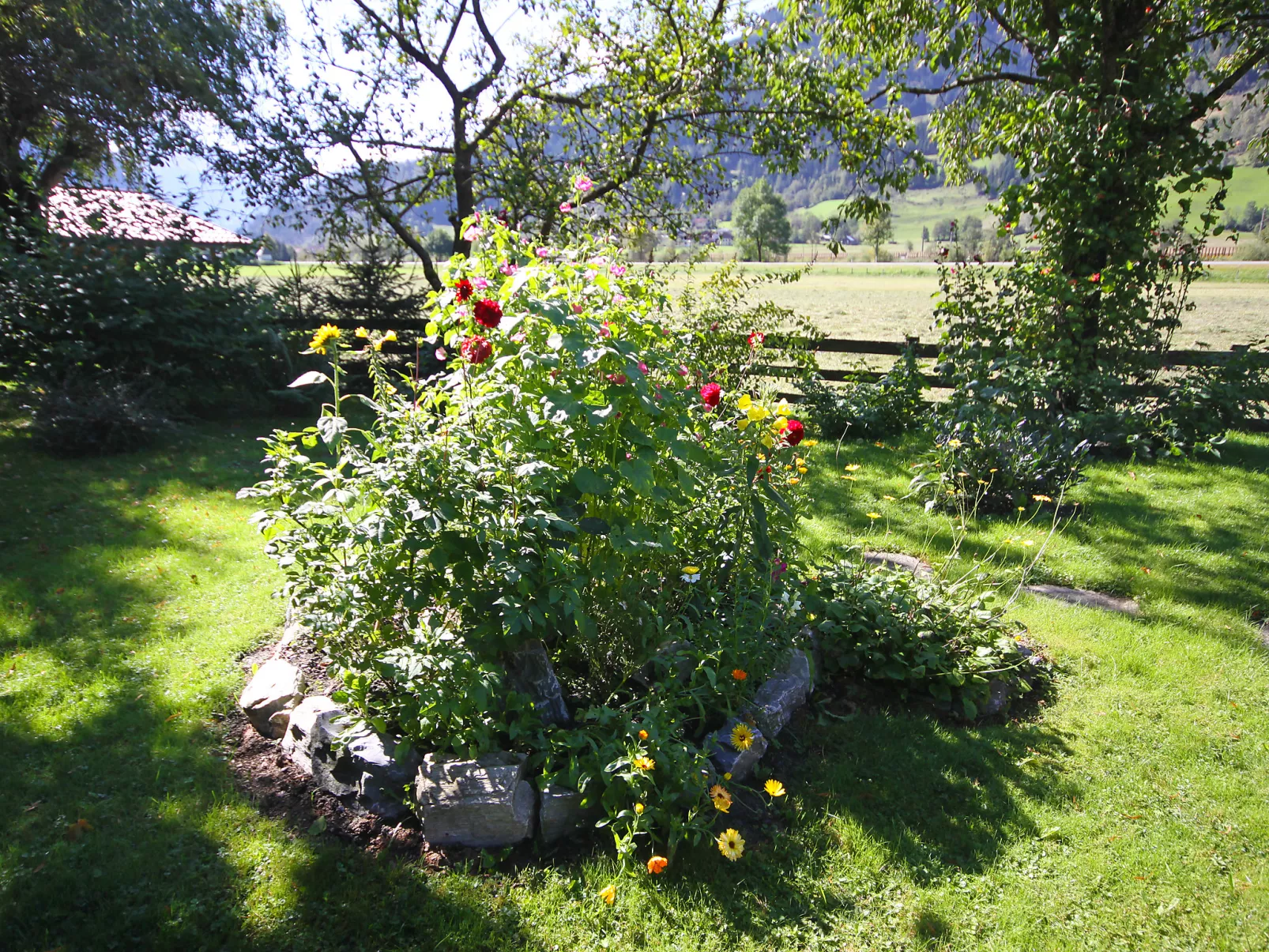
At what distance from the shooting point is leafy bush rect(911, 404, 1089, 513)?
5230 millimetres

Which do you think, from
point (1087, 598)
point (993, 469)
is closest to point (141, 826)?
point (1087, 598)

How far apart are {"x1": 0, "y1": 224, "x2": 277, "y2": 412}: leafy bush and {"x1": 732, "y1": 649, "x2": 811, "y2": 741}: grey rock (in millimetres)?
7024

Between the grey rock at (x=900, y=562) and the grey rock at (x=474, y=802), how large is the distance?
259cm

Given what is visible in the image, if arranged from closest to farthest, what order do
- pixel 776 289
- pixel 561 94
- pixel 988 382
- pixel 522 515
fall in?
1. pixel 522 515
2. pixel 988 382
3. pixel 561 94
4. pixel 776 289

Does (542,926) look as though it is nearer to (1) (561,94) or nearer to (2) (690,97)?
(2) (690,97)

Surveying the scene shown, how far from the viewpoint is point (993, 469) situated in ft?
17.3

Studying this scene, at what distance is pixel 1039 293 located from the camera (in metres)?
6.84

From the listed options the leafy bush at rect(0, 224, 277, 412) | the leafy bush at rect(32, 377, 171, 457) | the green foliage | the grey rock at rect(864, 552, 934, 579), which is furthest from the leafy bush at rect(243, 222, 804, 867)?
the green foliage

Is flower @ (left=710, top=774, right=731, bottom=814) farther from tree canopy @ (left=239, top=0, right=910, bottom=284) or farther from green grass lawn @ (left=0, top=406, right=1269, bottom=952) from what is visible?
tree canopy @ (left=239, top=0, right=910, bottom=284)

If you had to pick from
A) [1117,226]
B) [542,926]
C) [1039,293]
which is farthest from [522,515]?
[1117,226]

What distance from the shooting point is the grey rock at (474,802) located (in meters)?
2.29

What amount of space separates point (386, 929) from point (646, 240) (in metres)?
8.30

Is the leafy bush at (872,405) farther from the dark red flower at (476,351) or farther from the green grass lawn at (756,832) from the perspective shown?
the dark red flower at (476,351)

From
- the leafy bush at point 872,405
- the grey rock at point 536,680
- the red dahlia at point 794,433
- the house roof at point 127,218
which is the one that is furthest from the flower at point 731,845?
the house roof at point 127,218
